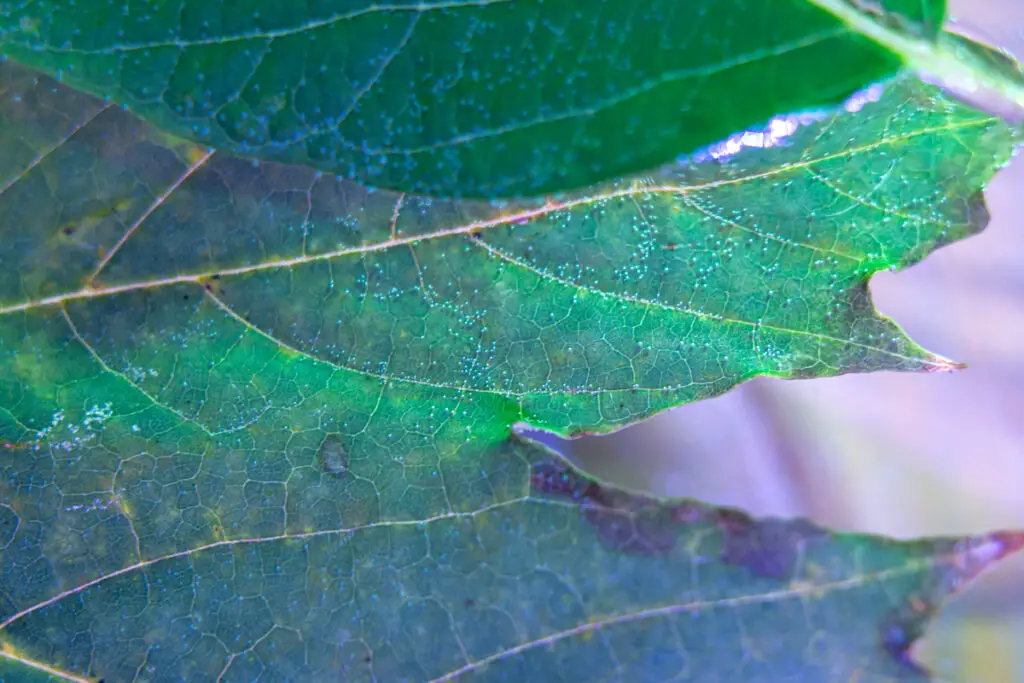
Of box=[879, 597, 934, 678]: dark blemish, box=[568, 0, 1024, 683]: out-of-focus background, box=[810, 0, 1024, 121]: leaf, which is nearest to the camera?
box=[810, 0, 1024, 121]: leaf

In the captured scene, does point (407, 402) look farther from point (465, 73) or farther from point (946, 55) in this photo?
point (946, 55)

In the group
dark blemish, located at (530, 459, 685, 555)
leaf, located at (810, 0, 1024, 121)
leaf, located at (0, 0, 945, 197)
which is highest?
leaf, located at (810, 0, 1024, 121)

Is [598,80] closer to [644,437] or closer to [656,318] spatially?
[656,318]

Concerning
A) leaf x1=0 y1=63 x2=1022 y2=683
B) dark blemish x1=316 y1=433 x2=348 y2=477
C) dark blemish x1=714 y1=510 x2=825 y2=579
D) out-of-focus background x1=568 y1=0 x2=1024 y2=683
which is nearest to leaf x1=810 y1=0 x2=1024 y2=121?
leaf x1=0 y1=63 x2=1022 y2=683

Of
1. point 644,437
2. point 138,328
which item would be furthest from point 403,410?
point 644,437

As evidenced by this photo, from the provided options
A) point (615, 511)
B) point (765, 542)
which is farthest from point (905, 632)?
point (615, 511)

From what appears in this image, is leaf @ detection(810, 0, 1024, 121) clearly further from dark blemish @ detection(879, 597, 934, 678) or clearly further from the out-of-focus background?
the out-of-focus background

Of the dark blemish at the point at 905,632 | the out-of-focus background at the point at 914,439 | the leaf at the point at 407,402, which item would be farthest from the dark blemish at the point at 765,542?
the out-of-focus background at the point at 914,439
